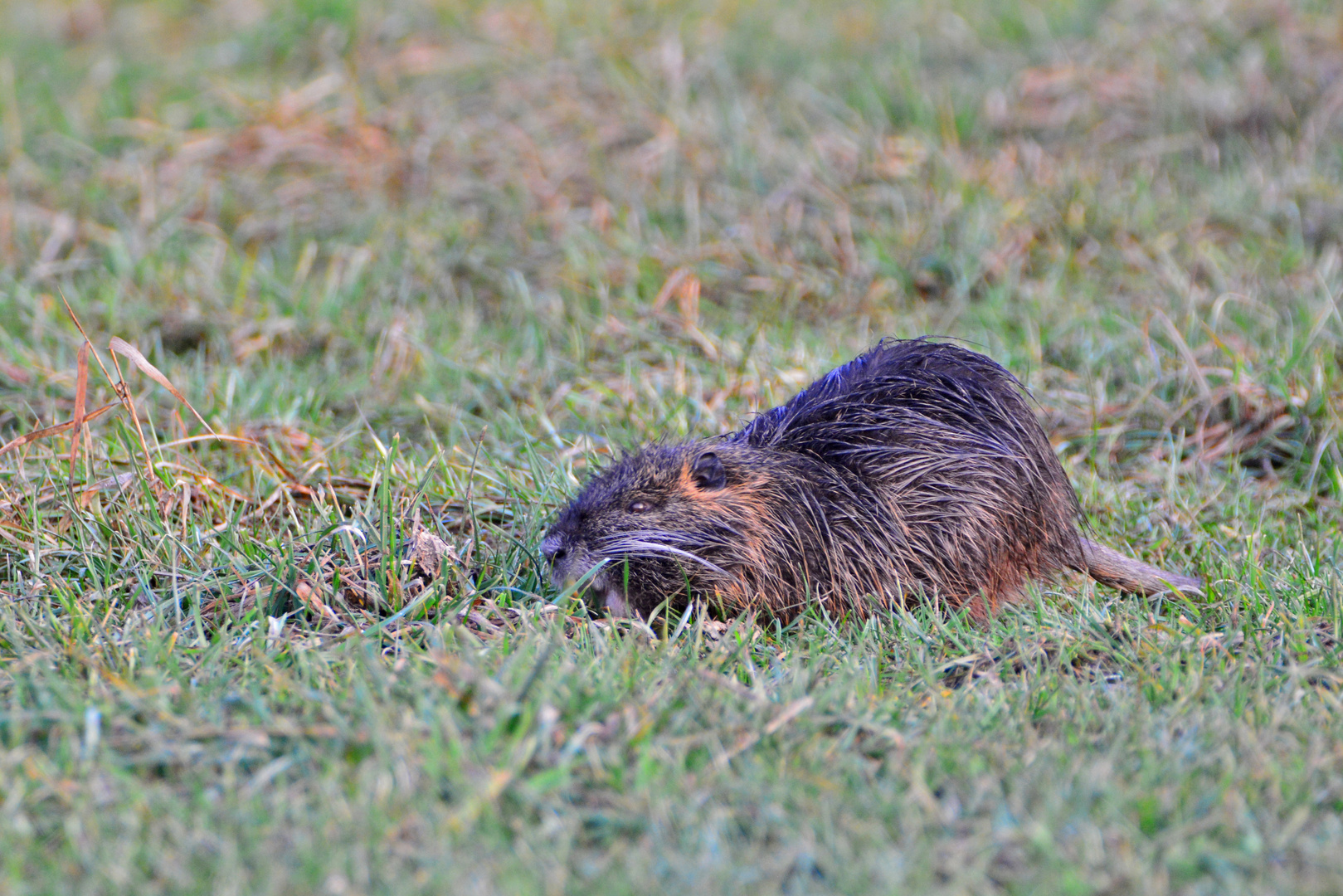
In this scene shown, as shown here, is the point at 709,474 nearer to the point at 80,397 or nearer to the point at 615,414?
the point at 615,414

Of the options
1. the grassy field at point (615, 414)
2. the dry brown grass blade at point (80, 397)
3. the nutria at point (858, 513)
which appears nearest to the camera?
the grassy field at point (615, 414)

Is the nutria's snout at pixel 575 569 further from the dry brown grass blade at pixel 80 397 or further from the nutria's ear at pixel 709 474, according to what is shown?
the dry brown grass blade at pixel 80 397

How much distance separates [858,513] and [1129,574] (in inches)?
24.7

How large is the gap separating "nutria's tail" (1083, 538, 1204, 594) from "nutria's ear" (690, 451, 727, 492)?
2.82 feet

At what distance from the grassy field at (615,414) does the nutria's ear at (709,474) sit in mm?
357

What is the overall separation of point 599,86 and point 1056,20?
2.20 meters

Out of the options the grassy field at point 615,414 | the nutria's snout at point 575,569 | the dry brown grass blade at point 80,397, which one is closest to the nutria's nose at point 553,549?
the nutria's snout at point 575,569

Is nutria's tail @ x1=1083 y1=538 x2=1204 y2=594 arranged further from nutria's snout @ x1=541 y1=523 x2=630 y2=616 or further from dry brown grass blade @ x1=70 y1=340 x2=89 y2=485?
dry brown grass blade @ x1=70 y1=340 x2=89 y2=485

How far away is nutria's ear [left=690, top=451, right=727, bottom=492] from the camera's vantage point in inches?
117

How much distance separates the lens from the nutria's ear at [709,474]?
296 cm

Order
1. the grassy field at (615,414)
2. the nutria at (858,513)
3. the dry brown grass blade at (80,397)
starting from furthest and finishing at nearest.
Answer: the nutria at (858,513) < the dry brown grass blade at (80,397) < the grassy field at (615,414)

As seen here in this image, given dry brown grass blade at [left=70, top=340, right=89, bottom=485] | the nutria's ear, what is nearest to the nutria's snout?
the nutria's ear

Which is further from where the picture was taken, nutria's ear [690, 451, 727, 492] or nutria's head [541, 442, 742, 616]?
nutria's ear [690, 451, 727, 492]

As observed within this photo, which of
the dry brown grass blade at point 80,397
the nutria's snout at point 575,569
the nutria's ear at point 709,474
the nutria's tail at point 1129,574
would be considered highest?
the dry brown grass blade at point 80,397
